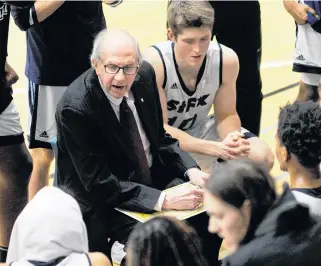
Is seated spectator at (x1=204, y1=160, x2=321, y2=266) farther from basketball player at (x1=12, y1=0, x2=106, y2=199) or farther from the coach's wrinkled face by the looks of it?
basketball player at (x1=12, y1=0, x2=106, y2=199)

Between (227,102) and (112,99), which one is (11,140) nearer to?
(112,99)

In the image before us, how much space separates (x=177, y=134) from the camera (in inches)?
144

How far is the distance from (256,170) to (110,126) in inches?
34.9

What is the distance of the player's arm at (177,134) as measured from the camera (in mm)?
3584

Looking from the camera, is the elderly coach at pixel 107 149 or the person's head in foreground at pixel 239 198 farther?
the elderly coach at pixel 107 149

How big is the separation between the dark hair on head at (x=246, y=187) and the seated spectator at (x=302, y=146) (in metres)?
0.17

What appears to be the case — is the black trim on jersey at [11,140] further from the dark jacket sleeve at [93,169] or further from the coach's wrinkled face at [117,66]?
the coach's wrinkled face at [117,66]

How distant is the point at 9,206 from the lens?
3576 mm

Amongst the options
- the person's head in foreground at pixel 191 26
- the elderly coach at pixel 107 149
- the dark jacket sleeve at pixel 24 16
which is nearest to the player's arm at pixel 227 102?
the person's head in foreground at pixel 191 26

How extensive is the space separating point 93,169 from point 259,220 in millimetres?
925

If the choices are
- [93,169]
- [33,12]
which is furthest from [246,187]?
[33,12]

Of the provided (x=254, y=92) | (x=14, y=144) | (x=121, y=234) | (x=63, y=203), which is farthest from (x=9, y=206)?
(x=254, y=92)

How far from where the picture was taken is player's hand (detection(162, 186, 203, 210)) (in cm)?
304

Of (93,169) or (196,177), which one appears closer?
(93,169)
